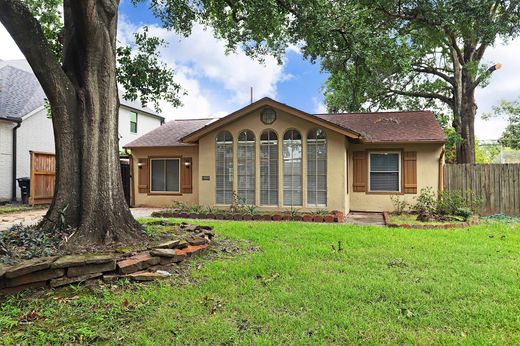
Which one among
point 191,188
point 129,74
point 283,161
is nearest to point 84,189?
point 129,74

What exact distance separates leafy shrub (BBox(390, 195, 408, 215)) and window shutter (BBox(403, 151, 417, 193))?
14.6 inches

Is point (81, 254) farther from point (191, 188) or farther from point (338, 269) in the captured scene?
point (191, 188)

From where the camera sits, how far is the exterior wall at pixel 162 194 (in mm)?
13469

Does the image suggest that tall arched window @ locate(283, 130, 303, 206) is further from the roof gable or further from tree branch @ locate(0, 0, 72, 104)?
tree branch @ locate(0, 0, 72, 104)

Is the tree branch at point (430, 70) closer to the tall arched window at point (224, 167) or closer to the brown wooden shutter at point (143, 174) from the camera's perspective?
the tall arched window at point (224, 167)

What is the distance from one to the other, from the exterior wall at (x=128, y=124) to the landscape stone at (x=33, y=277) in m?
17.3


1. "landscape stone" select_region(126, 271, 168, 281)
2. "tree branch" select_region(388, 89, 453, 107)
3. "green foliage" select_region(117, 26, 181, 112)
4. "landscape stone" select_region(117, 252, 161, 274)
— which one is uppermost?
"tree branch" select_region(388, 89, 453, 107)

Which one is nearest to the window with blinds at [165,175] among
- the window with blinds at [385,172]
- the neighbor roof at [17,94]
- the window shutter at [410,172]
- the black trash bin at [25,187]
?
the black trash bin at [25,187]

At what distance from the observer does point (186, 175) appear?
1361cm

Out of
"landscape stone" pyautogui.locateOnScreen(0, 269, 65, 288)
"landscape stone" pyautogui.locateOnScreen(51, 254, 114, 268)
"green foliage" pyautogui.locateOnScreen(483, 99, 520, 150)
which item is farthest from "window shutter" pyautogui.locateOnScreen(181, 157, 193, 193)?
"green foliage" pyautogui.locateOnScreen(483, 99, 520, 150)

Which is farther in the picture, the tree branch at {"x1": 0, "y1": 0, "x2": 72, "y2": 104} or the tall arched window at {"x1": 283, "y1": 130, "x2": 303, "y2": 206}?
the tall arched window at {"x1": 283, "y1": 130, "x2": 303, "y2": 206}

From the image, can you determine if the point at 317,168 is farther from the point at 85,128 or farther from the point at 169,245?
the point at 85,128

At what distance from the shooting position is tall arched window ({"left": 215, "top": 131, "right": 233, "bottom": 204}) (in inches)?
466

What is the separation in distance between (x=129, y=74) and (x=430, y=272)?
8.85 meters
